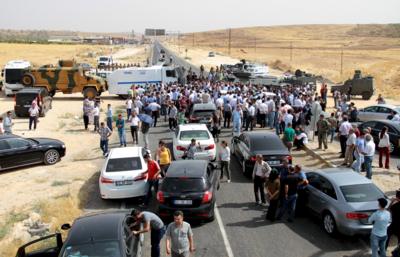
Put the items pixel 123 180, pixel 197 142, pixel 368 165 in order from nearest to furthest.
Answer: pixel 123 180 → pixel 368 165 → pixel 197 142

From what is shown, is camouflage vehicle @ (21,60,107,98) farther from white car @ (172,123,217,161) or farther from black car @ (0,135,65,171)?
white car @ (172,123,217,161)

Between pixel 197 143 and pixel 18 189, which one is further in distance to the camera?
pixel 197 143

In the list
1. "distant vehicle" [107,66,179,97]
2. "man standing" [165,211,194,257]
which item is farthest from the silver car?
"distant vehicle" [107,66,179,97]

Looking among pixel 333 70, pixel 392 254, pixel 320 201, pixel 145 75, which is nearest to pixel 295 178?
pixel 320 201

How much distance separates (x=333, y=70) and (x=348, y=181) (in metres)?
58.3

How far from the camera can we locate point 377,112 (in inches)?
930

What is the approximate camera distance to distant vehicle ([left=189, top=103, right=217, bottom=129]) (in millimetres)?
21750

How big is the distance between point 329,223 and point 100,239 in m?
5.62

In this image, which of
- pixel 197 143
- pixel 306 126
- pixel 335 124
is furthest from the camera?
pixel 306 126

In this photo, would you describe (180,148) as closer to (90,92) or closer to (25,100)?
(25,100)

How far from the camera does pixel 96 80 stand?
37406mm

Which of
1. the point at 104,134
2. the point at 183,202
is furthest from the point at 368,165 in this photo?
the point at 104,134

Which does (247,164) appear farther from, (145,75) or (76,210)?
(145,75)

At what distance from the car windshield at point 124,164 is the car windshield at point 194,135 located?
3.41 m
